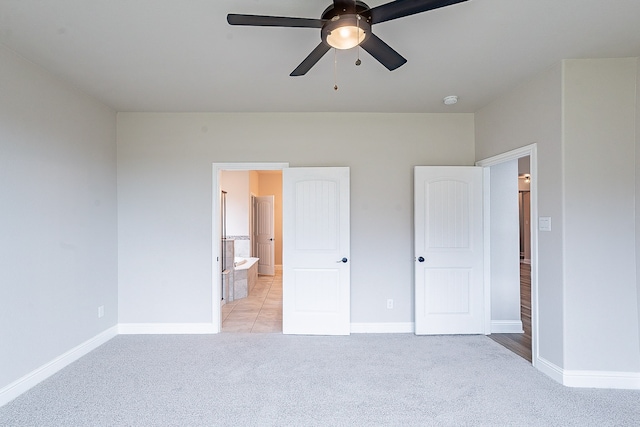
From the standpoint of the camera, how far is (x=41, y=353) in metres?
2.75

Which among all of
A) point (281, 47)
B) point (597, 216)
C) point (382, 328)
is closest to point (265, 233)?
point (382, 328)

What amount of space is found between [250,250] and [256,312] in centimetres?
292

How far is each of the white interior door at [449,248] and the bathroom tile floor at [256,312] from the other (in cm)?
188

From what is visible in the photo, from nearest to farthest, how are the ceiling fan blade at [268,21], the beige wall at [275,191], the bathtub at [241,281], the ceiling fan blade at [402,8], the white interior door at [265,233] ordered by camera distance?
the ceiling fan blade at [402,8] → the ceiling fan blade at [268,21] → the bathtub at [241,281] → the white interior door at [265,233] → the beige wall at [275,191]

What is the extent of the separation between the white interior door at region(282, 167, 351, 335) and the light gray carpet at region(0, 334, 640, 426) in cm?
38

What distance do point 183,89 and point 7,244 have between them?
1936mm

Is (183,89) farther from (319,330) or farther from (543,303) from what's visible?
(543,303)

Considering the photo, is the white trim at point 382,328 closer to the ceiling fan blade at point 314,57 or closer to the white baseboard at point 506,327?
the white baseboard at point 506,327

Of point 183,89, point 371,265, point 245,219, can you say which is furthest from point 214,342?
point 245,219

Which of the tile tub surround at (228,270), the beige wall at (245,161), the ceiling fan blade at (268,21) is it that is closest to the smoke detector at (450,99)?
the beige wall at (245,161)

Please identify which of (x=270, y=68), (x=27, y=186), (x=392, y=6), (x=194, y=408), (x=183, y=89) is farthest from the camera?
(x=183, y=89)

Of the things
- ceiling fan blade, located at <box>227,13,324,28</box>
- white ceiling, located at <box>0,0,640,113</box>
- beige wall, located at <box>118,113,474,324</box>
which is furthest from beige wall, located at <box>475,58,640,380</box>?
ceiling fan blade, located at <box>227,13,324,28</box>

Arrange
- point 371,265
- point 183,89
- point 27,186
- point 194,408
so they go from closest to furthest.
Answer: point 194,408 < point 27,186 < point 183,89 < point 371,265

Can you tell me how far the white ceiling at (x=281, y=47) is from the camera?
2021 mm
